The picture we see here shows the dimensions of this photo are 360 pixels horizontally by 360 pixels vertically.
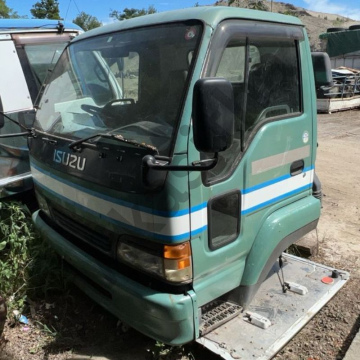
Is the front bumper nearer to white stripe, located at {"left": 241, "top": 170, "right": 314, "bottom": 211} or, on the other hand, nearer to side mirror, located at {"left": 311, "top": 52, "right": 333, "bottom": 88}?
white stripe, located at {"left": 241, "top": 170, "right": 314, "bottom": 211}

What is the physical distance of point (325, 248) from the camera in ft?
14.1

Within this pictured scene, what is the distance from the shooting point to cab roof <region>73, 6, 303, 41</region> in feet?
7.29

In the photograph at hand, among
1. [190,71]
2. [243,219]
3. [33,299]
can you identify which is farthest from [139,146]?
[33,299]

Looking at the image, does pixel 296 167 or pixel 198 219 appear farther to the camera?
pixel 296 167

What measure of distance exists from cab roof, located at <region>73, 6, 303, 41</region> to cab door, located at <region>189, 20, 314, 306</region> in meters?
0.05

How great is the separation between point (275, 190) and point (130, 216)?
1068mm

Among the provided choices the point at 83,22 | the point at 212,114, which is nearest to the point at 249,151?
the point at 212,114

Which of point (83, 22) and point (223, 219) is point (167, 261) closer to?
point (223, 219)

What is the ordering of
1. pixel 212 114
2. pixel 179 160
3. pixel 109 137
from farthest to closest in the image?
pixel 109 137, pixel 179 160, pixel 212 114

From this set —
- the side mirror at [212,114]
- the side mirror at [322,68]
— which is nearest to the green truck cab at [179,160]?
the side mirror at [212,114]

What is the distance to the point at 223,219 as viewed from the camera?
7.64ft

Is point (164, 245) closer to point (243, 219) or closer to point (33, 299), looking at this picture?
point (243, 219)

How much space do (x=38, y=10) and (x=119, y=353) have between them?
39992 mm

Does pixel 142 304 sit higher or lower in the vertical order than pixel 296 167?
lower
